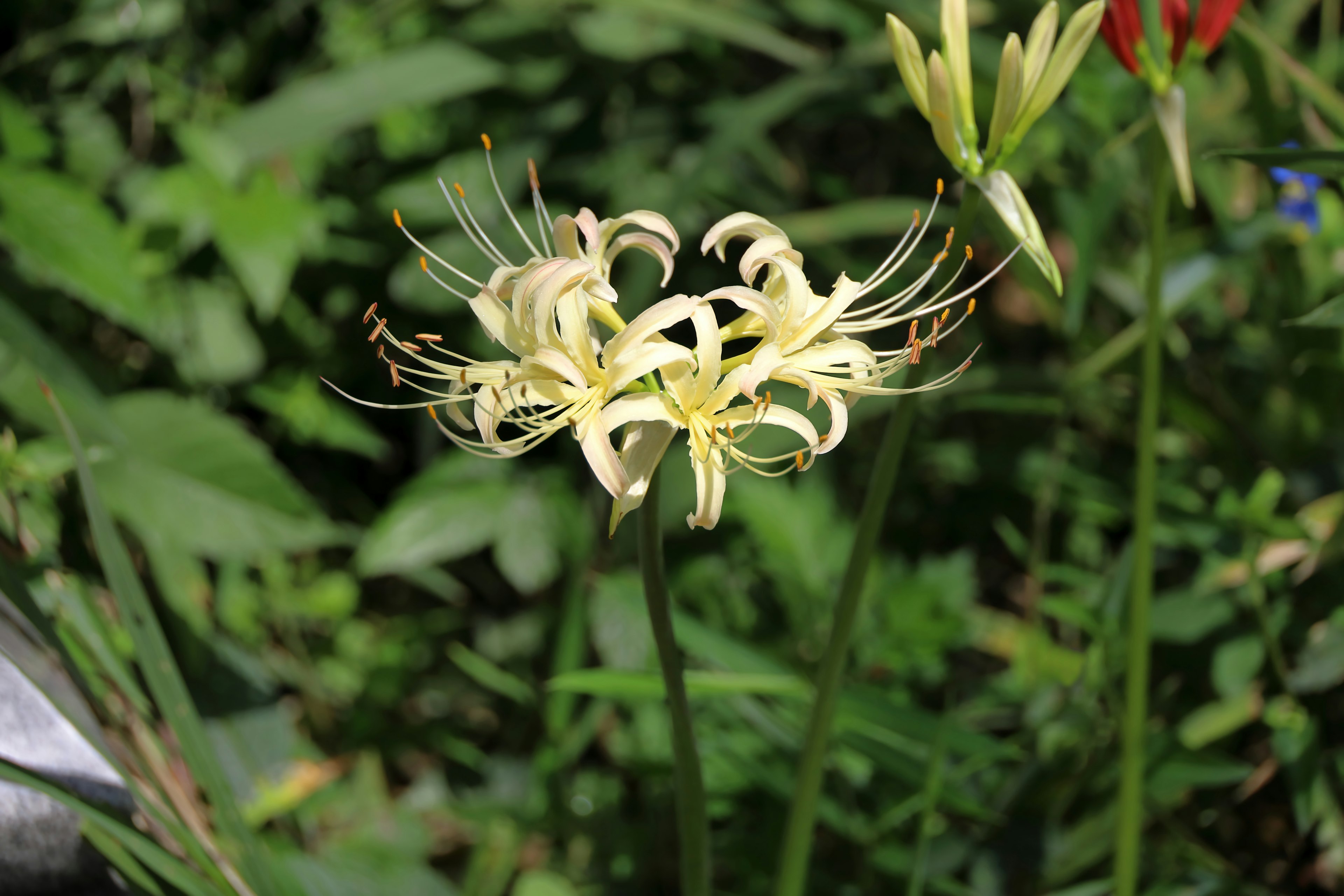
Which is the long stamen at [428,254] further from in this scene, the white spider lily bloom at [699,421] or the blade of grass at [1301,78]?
the blade of grass at [1301,78]

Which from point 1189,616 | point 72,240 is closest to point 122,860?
point 72,240

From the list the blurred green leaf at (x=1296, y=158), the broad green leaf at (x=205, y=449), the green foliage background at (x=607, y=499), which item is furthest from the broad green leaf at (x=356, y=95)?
the blurred green leaf at (x=1296, y=158)

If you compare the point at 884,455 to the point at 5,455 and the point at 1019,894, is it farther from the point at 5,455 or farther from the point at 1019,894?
the point at 5,455

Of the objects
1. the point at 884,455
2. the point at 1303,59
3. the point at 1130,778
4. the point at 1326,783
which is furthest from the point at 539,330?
the point at 1303,59

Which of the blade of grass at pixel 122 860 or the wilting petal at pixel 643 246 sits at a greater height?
the wilting petal at pixel 643 246

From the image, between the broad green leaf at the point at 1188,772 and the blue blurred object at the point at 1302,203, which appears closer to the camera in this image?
the broad green leaf at the point at 1188,772

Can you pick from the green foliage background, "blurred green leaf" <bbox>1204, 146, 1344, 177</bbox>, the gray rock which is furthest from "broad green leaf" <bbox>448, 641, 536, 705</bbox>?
"blurred green leaf" <bbox>1204, 146, 1344, 177</bbox>

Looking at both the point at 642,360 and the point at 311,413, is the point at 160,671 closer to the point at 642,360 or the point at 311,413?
the point at 642,360
